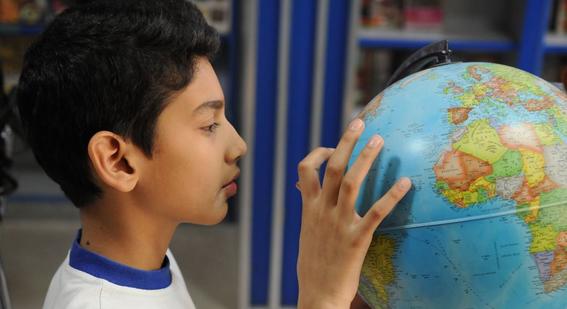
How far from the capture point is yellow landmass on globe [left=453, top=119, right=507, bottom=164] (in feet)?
2.48

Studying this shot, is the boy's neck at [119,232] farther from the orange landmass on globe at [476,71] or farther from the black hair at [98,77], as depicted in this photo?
the orange landmass on globe at [476,71]

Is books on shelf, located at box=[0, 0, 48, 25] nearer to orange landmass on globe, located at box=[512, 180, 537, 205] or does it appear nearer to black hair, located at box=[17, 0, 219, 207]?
black hair, located at box=[17, 0, 219, 207]

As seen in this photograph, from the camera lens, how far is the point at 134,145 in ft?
3.00

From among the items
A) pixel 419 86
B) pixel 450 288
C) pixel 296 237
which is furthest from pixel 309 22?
pixel 450 288

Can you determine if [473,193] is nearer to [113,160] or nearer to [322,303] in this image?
[322,303]

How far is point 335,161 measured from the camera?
0.78 metres

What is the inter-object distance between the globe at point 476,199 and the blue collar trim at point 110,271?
0.39 metres

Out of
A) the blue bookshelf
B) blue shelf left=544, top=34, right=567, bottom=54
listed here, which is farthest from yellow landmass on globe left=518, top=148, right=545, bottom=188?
blue shelf left=544, top=34, right=567, bottom=54

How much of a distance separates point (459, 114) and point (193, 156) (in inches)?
15.9

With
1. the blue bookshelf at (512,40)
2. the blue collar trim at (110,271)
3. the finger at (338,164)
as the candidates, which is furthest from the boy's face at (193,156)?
the blue bookshelf at (512,40)

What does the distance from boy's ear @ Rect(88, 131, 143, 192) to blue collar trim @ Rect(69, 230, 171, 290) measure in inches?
4.9

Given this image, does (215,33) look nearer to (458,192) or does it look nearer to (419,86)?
(419,86)

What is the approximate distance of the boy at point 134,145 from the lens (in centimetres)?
89

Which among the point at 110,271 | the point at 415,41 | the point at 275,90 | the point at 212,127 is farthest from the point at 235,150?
the point at 415,41
